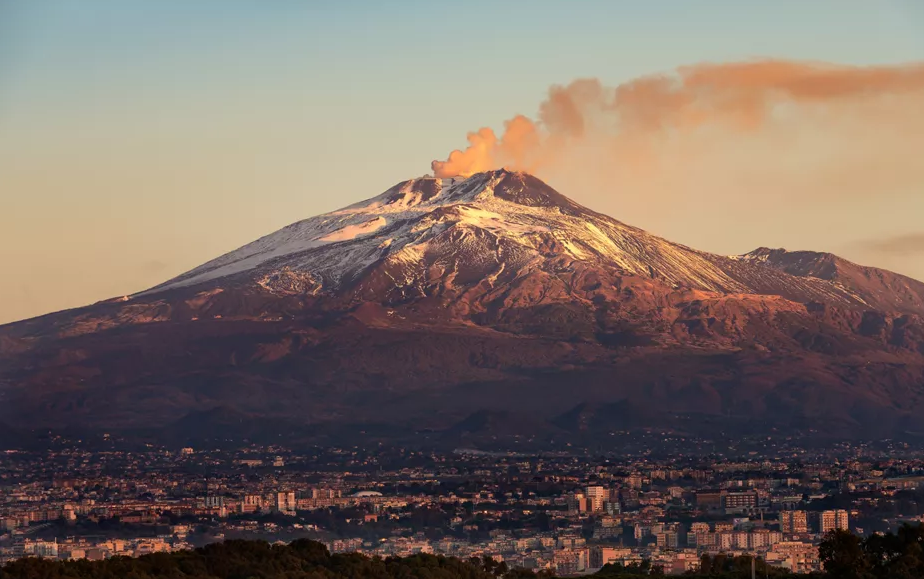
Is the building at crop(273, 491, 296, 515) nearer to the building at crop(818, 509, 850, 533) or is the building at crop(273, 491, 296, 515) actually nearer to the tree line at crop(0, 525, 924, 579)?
the building at crop(818, 509, 850, 533)

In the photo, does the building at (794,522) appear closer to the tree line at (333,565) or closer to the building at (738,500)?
the building at (738,500)

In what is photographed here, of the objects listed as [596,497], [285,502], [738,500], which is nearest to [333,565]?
[738,500]

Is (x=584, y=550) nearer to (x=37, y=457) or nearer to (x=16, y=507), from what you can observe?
(x=16, y=507)

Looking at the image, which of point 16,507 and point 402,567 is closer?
point 402,567

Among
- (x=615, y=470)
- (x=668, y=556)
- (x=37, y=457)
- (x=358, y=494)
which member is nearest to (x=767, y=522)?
Answer: (x=668, y=556)

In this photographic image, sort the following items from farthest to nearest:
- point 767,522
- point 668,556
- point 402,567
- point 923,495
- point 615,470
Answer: point 615,470
point 923,495
point 767,522
point 668,556
point 402,567

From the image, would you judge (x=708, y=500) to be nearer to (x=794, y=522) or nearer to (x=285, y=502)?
(x=794, y=522)
